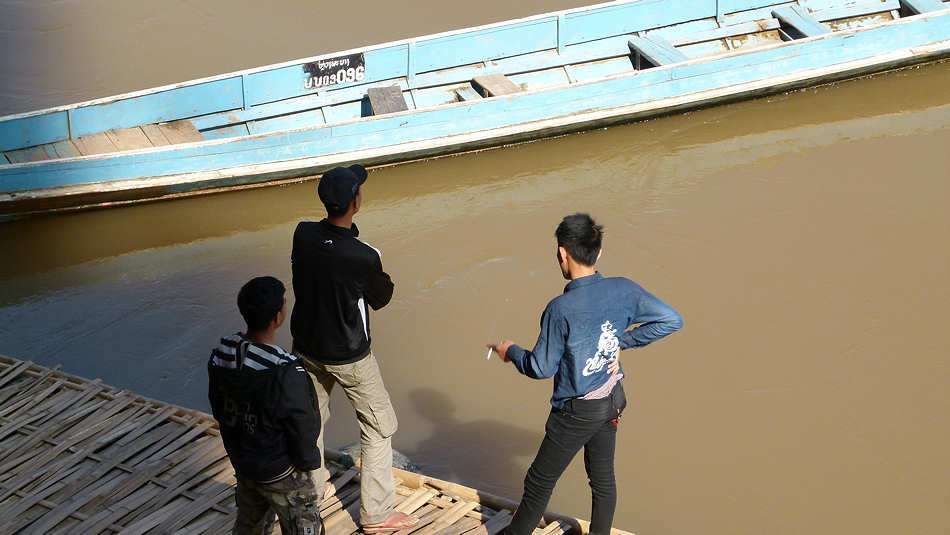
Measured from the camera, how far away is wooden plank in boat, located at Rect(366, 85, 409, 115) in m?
8.33

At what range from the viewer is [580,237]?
2990mm

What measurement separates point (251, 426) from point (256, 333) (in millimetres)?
317

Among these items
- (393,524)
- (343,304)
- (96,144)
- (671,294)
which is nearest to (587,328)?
(343,304)

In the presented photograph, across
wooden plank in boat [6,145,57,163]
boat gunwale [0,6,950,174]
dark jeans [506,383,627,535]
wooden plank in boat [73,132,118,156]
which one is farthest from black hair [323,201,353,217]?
wooden plank in boat [6,145,57,163]

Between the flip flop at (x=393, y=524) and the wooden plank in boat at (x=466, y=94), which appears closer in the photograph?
the flip flop at (x=393, y=524)

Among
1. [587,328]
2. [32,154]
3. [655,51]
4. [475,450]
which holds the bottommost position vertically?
[475,450]

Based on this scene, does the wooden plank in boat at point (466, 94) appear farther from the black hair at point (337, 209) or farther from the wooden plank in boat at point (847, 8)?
the black hair at point (337, 209)

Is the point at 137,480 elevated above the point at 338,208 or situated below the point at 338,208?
below

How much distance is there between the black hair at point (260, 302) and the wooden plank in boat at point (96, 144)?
19.5 ft

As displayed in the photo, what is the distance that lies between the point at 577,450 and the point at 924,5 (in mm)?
8202

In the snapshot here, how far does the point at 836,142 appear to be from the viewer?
26.9 feet

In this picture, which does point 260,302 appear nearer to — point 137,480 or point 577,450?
point 577,450

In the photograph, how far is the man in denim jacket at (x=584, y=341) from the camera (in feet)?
9.98

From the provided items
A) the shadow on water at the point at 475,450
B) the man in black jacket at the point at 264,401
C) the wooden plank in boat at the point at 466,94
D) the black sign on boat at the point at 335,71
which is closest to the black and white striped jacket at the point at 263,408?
the man in black jacket at the point at 264,401
